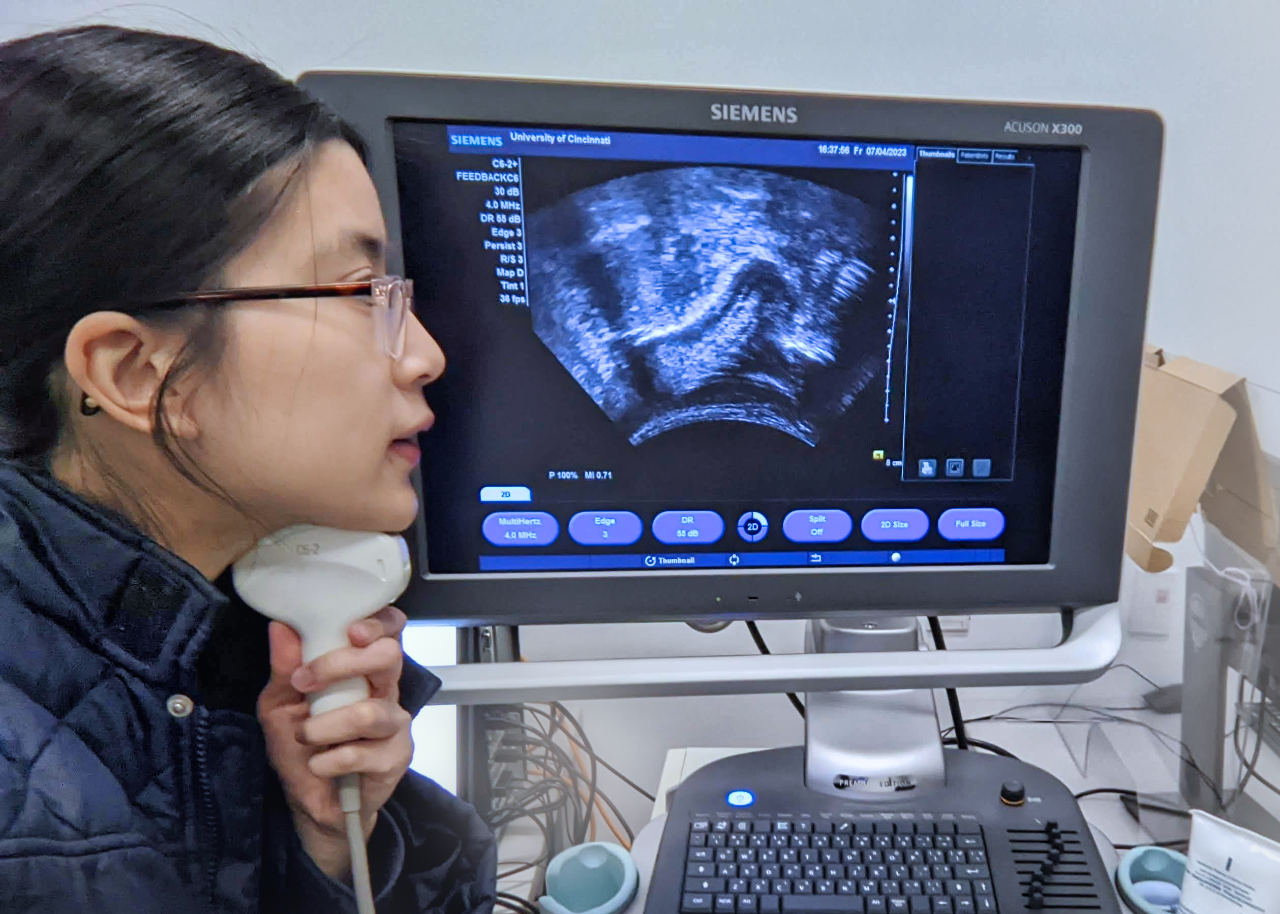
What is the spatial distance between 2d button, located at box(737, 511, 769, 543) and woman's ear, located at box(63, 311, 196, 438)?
38 cm

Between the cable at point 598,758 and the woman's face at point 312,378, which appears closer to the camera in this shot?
the woman's face at point 312,378

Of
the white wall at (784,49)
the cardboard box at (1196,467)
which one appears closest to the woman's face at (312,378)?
the white wall at (784,49)

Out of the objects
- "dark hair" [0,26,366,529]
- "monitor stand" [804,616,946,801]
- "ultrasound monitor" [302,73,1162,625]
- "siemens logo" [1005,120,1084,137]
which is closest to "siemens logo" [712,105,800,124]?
"ultrasound monitor" [302,73,1162,625]

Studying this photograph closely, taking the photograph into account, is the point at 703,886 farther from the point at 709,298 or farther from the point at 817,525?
the point at 709,298

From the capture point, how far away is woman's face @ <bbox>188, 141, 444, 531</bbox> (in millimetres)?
483

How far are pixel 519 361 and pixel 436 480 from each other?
0.11 m

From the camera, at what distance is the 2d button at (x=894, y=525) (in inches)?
25.2

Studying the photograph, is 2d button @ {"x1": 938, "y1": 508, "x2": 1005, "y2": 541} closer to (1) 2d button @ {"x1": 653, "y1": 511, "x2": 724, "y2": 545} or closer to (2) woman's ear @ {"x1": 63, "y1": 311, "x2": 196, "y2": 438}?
(1) 2d button @ {"x1": 653, "y1": 511, "x2": 724, "y2": 545}

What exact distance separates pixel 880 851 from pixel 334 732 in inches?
15.4

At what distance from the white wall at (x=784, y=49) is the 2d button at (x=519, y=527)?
1.07ft

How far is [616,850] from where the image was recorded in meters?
0.65

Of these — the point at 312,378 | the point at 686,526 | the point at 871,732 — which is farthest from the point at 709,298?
the point at 871,732

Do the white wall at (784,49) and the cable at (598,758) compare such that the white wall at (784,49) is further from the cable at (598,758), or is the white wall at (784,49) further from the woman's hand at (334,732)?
the woman's hand at (334,732)

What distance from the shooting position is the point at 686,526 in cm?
64
